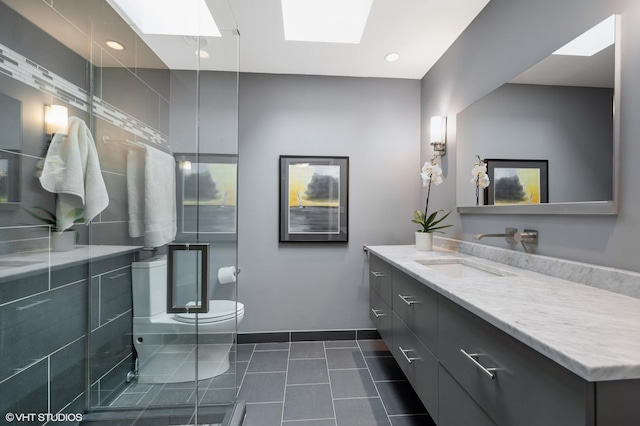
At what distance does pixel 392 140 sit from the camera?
8.75 ft

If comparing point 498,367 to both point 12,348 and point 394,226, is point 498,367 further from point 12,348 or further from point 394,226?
point 394,226

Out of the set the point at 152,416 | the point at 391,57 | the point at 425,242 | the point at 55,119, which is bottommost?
the point at 152,416

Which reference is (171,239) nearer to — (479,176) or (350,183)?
(350,183)

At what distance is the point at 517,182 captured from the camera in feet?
4.88

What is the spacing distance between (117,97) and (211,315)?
4.26 ft

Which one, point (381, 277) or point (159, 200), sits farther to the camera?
point (381, 277)

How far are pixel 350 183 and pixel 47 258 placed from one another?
2088 millimetres

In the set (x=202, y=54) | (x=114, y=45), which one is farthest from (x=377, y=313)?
(x=114, y=45)

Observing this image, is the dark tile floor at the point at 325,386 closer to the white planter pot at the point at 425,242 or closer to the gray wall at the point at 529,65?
the white planter pot at the point at 425,242

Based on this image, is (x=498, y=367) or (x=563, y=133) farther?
(x=563, y=133)

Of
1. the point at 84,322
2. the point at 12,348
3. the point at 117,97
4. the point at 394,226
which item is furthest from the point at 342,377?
the point at 117,97

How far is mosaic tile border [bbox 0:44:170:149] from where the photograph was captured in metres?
0.95

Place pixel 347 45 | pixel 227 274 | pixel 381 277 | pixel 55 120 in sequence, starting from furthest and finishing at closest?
pixel 347 45, pixel 381 277, pixel 227 274, pixel 55 120

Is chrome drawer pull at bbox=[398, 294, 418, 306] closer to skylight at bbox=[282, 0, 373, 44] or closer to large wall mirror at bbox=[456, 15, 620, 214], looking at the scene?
large wall mirror at bbox=[456, 15, 620, 214]
